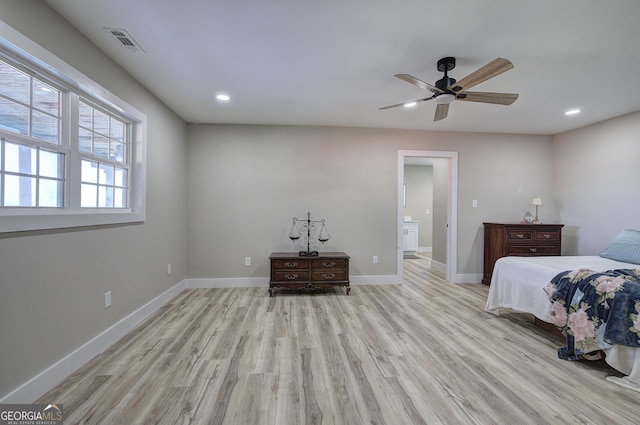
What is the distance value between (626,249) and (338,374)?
364 cm

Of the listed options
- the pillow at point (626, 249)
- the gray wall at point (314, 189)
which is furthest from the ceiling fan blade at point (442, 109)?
the pillow at point (626, 249)

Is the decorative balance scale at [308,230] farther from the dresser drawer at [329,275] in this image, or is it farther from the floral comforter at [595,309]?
the floral comforter at [595,309]

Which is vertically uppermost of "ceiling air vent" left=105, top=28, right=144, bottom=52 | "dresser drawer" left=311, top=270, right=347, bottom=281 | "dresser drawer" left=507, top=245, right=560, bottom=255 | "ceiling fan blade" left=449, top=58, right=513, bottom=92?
"ceiling air vent" left=105, top=28, right=144, bottom=52

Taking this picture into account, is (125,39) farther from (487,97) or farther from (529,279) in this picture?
(529,279)

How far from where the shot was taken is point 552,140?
184 inches

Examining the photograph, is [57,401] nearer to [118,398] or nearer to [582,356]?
[118,398]

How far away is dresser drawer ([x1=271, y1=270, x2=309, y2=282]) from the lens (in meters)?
3.70

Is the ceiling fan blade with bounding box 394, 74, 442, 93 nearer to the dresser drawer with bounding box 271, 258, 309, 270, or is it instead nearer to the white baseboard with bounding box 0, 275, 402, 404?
the dresser drawer with bounding box 271, 258, 309, 270

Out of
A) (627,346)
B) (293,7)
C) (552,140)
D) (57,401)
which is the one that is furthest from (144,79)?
(552,140)

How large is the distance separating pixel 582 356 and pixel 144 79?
4.58 m

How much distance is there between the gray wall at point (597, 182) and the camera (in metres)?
3.59

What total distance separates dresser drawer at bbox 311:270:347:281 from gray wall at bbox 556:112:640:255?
3.81 m

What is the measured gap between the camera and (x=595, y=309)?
202 cm

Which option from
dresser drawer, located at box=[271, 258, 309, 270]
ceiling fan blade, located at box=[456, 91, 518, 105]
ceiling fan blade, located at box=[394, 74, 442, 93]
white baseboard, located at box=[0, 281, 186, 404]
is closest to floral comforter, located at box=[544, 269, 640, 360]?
ceiling fan blade, located at box=[456, 91, 518, 105]
